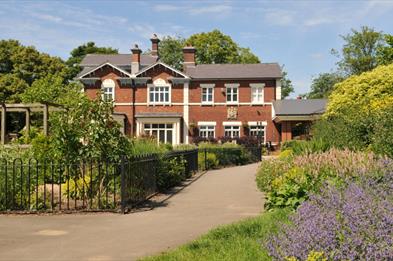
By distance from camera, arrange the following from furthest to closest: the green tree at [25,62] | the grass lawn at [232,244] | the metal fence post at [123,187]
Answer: the green tree at [25,62]
the metal fence post at [123,187]
the grass lawn at [232,244]

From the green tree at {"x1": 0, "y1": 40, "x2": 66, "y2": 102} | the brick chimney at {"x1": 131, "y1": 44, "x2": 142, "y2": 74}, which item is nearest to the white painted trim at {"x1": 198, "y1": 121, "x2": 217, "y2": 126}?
the brick chimney at {"x1": 131, "y1": 44, "x2": 142, "y2": 74}

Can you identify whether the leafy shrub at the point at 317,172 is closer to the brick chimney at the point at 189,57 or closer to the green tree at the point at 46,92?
the green tree at the point at 46,92

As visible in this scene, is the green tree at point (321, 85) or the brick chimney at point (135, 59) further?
the green tree at point (321, 85)

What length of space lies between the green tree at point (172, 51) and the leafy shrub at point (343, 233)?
217ft

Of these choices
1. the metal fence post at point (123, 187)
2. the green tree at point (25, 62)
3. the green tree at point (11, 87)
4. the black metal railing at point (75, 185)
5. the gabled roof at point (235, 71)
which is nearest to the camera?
the metal fence post at point (123, 187)

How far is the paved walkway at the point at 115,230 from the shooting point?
6.98 m

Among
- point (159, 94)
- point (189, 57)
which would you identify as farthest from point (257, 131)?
point (189, 57)

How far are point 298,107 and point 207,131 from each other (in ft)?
27.3

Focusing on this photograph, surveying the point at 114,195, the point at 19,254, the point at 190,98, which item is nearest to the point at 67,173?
the point at 114,195

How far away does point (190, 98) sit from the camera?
1810 inches

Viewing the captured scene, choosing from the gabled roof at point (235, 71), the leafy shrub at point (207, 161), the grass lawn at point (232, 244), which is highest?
the gabled roof at point (235, 71)

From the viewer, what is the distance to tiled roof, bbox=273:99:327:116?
1683 inches

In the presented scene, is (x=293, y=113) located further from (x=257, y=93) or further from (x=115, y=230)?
(x=115, y=230)

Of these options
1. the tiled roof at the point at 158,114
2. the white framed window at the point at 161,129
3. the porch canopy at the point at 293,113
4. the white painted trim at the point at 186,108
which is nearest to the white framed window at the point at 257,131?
the porch canopy at the point at 293,113
